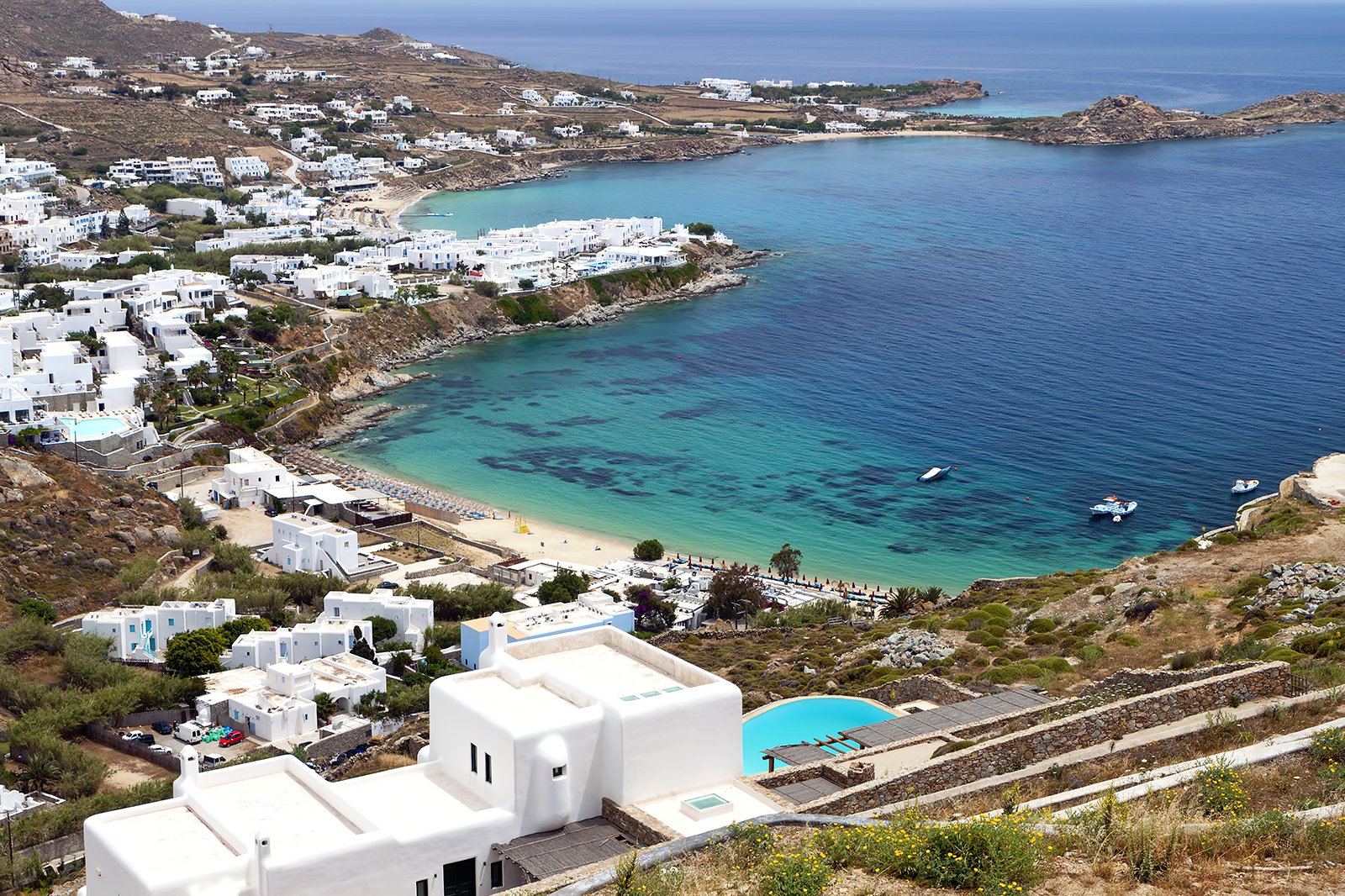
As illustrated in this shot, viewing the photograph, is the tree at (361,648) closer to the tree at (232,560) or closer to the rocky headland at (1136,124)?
the tree at (232,560)

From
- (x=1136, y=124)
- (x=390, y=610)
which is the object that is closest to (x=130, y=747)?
(x=390, y=610)

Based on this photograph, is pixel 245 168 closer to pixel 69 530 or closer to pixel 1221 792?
pixel 69 530

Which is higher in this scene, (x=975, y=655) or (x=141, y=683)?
(x=975, y=655)

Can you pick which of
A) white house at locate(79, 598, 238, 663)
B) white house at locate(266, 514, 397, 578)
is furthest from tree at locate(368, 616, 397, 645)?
white house at locate(266, 514, 397, 578)

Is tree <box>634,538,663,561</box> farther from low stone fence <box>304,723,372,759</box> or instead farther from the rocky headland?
the rocky headland

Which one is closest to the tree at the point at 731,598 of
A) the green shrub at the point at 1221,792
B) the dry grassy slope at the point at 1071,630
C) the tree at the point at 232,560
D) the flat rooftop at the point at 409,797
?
the dry grassy slope at the point at 1071,630

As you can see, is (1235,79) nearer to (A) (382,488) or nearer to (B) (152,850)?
(A) (382,488)

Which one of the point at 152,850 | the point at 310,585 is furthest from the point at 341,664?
the point at 152,850
